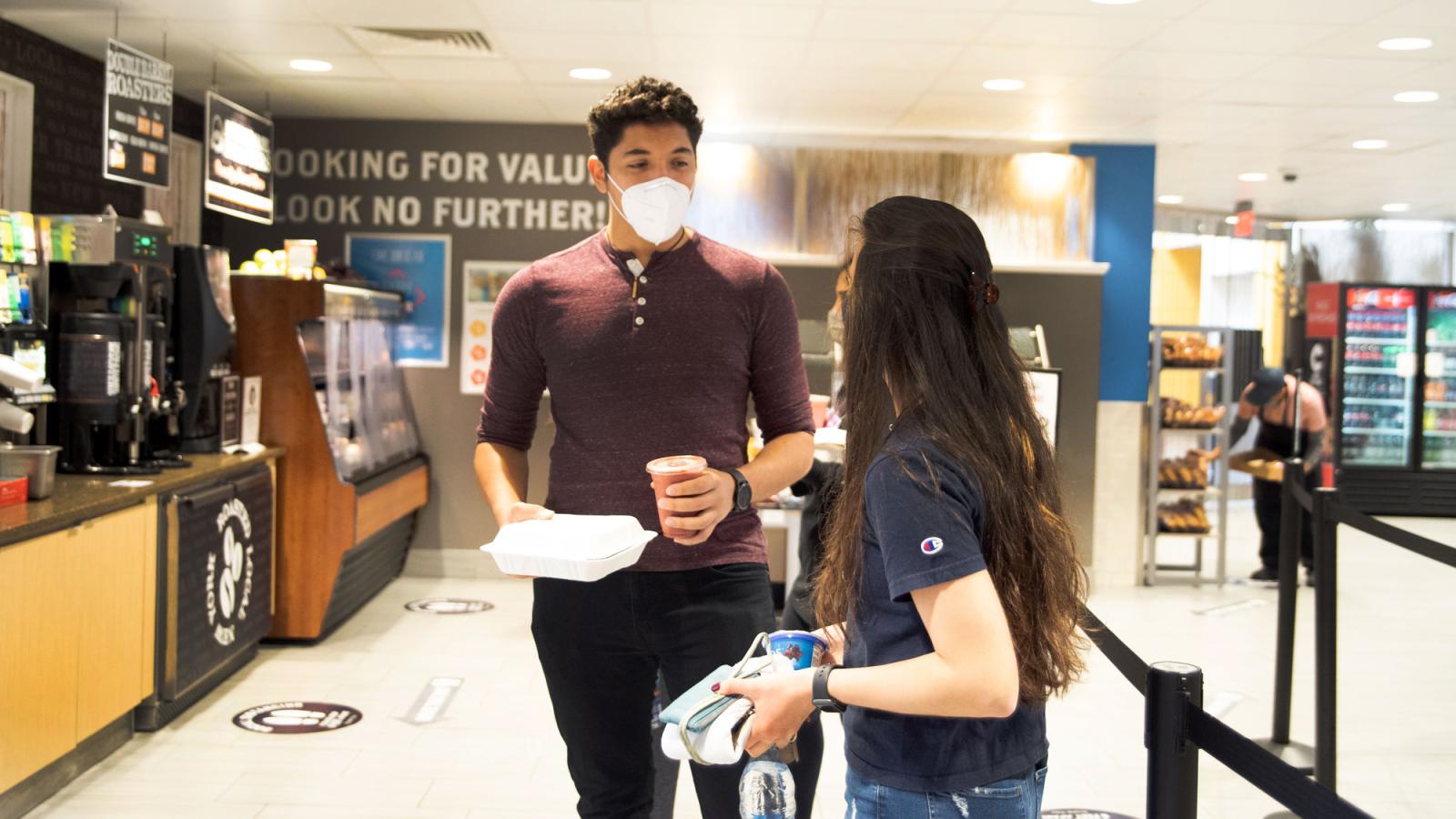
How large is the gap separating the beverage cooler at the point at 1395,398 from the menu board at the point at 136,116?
1077 cm

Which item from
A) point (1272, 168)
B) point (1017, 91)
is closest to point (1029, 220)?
point (1017, 91)

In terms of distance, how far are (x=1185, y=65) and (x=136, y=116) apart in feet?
15.4

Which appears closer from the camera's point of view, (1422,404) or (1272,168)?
(1272,168)

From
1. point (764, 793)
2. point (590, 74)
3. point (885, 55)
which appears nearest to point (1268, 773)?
point (764, 793)

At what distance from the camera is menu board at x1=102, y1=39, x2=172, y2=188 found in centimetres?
526

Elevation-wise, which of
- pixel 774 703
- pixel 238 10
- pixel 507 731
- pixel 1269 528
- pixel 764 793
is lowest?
pixel 507 731

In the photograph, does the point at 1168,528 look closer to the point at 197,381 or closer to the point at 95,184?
the point at 197,381

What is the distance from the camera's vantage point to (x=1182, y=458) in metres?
8.55

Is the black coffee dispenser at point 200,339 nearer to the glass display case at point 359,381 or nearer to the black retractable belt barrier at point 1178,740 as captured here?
the glass display case at point 359,381

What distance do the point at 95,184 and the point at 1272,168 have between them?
26.2 feet

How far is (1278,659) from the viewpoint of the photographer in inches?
182

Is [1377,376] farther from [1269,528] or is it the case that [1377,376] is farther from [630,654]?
[630,654]

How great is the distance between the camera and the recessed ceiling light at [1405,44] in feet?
18.2

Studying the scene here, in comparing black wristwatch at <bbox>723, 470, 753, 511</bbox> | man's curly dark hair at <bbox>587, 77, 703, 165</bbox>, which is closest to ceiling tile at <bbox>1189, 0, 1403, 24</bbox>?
man's curly dark hair at <bbox>587, 77, 703, 165</bbox>
